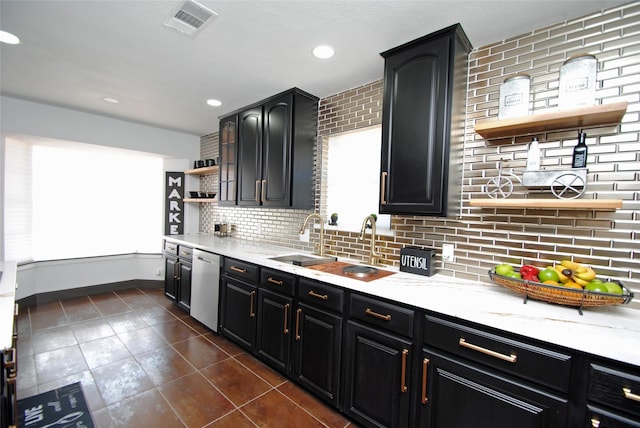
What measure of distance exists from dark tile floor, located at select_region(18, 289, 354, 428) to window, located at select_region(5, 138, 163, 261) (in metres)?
1.07

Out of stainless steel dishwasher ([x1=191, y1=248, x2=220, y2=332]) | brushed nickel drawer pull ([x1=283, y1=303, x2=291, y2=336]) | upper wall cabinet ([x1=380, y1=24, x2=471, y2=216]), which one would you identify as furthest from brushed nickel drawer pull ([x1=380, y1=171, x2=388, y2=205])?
stainless steel dishwasher ([x1=191, y1=248, x2=220, y2=332])

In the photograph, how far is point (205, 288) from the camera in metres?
3.07

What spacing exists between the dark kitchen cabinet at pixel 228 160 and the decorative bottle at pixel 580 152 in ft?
9.89

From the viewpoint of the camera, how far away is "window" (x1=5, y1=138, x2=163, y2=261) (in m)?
3.62

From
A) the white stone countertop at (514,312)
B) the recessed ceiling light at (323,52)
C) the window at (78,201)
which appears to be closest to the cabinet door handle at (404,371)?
the white stone countertop at (514,312)

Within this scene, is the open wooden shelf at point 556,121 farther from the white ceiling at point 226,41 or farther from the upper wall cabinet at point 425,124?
the white ceiling at point 226,41

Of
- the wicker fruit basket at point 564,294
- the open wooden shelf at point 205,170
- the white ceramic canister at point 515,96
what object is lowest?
the wicker fruit basket at point 564,294

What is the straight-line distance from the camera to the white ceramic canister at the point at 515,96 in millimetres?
1667

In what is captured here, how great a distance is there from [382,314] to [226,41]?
2.13m

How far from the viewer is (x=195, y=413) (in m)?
1.89

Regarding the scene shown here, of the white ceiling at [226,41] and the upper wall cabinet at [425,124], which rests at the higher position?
the white ceiling at [226,41]

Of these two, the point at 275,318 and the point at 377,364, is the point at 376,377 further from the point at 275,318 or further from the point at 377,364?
the point at 275,318

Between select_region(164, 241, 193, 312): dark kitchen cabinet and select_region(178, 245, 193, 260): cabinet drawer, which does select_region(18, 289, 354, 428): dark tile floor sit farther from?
select_region(178, 245, 193, 260): cabinet drawer

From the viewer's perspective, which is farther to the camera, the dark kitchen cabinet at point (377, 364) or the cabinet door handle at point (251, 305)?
the cabinet door handle at point (251, 305)
